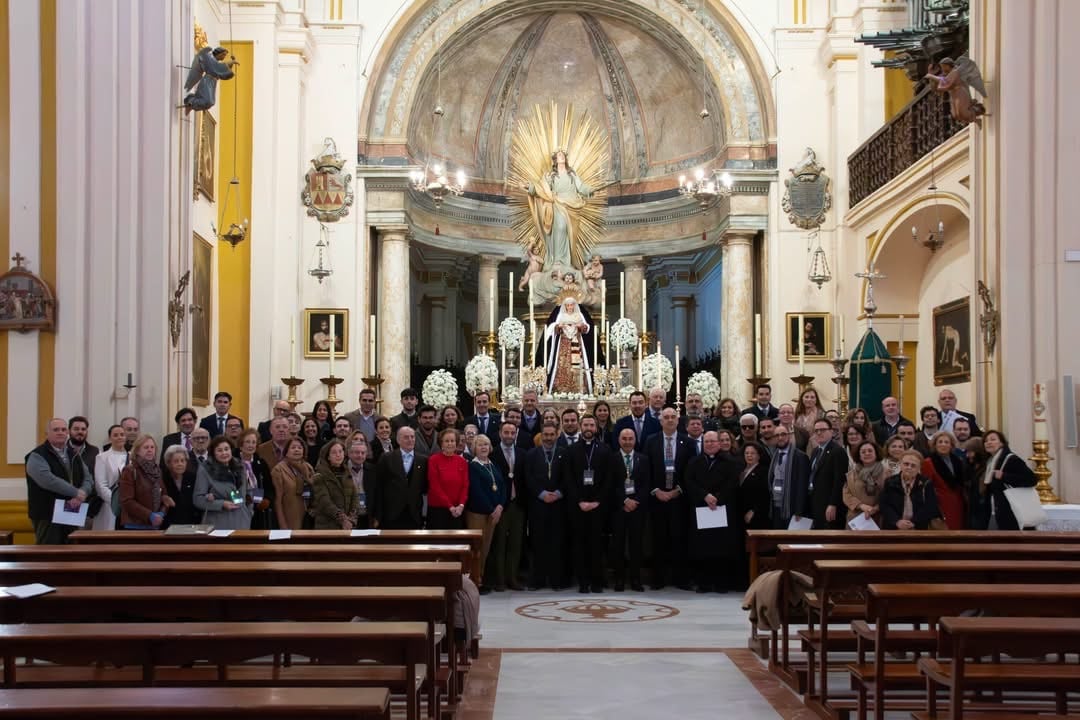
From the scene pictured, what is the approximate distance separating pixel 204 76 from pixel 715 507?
533cm

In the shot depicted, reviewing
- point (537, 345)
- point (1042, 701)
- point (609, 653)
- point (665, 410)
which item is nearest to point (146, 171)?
point (665, 410)

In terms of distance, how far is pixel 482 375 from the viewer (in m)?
16.1

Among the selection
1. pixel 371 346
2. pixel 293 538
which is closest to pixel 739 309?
pixel 371 346

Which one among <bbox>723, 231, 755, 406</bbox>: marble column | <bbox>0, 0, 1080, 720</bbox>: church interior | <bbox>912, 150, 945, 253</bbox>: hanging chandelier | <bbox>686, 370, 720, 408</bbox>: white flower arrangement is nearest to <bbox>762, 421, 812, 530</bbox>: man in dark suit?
<bbox>0, 0, 1080, 720</bbox>: church interior

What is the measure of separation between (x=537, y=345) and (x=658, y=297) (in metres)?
4.80

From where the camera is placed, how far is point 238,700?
281 centimetres

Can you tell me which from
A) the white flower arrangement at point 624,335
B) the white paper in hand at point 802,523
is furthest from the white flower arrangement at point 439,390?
the white paper in hand at point 802,523

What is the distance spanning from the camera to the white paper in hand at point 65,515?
809 centimetres

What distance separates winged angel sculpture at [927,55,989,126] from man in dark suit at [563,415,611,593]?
404 cm

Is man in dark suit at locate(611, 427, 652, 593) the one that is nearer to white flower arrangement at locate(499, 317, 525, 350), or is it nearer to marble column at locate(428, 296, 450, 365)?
white flower arrangement at locate(499, 317, 525, 350)

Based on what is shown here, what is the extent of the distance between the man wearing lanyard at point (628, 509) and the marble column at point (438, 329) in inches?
473

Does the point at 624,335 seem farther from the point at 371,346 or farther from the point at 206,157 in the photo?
the point at 206,157

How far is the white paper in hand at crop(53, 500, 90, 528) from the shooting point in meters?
8.09

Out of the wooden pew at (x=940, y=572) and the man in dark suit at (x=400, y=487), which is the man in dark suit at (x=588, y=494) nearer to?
the man in dark suit at (x=400, y=487)
